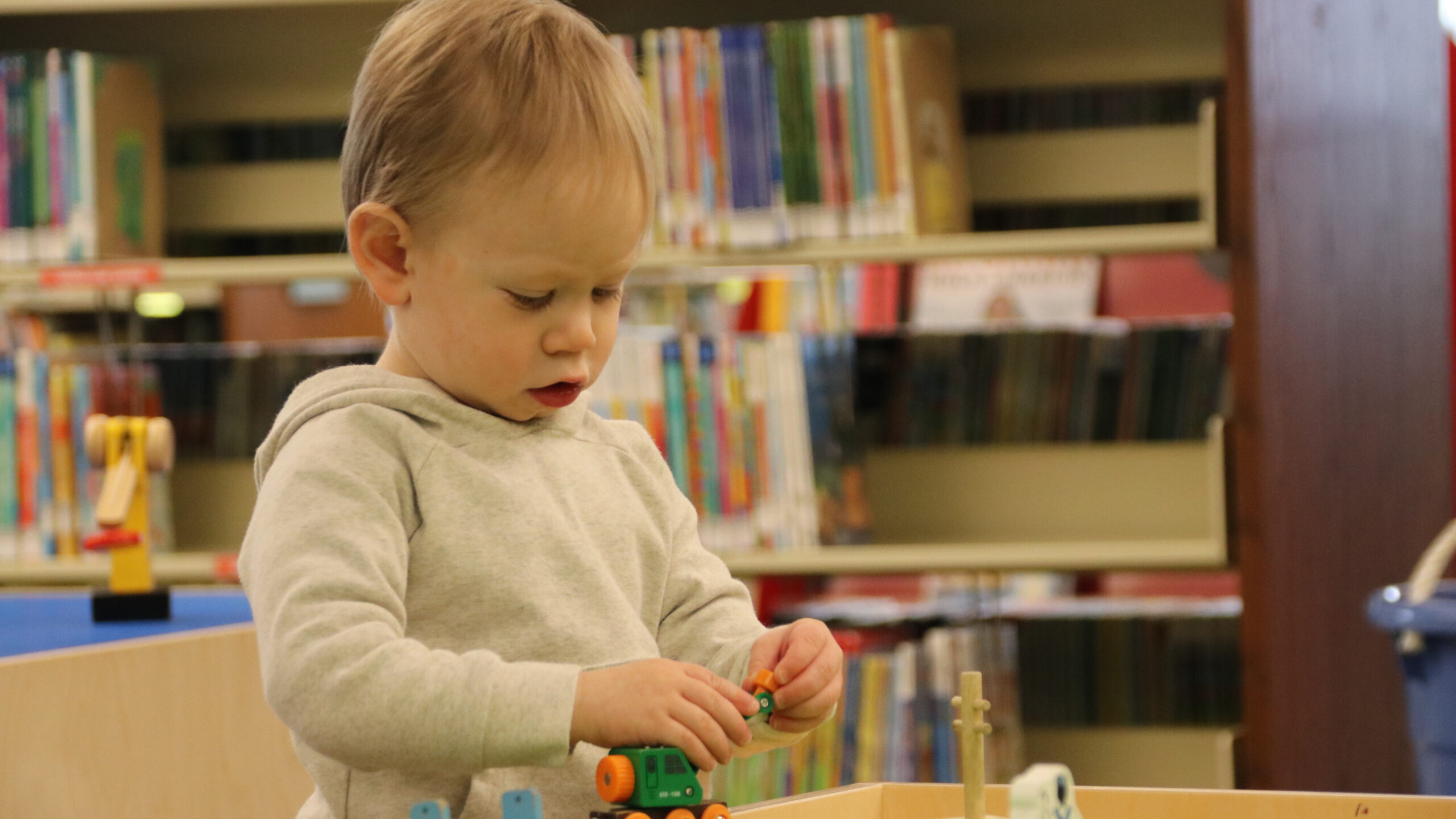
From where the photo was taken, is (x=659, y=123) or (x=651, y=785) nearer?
(x=651, y=785)

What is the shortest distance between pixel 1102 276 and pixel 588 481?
60.6 inches

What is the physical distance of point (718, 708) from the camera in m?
0.69

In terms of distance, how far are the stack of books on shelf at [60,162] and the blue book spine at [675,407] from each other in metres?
0.93

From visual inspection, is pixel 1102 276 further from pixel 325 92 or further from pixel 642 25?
pixel 325 92

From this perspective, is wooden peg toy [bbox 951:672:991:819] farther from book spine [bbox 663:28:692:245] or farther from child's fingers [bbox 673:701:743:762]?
book spine [bbox 663:28:692:245]

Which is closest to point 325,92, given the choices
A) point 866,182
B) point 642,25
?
point 642,25

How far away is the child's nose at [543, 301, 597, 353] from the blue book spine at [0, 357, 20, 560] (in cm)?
185

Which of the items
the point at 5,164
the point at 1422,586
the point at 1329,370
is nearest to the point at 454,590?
the point at 1422,586

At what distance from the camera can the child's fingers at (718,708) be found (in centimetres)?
69

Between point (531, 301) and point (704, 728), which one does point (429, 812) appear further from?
point (531, 301)

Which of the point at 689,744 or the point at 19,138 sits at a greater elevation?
the point at 19,138

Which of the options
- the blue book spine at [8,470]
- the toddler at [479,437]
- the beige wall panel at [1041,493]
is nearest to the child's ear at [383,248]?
the toddler at [479,437]

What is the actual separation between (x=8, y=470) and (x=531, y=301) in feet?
6.09

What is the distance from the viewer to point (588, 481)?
90 centimetres
